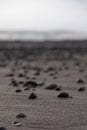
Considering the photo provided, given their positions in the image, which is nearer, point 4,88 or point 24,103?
point 24,103

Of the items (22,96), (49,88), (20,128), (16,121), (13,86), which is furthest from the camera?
(13,86)

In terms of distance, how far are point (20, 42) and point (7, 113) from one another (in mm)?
24744

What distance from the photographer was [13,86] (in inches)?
197

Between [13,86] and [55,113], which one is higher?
[55,113]

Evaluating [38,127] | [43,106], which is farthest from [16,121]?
[43,106]

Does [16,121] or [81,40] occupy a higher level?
[16,121]

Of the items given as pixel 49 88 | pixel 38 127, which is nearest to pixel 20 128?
pixel 38 127

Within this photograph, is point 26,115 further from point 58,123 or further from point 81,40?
point 81,40

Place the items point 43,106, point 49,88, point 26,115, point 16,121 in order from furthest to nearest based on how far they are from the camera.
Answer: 1. point 49,88
2. point 43,106
3. point 26,115
4. point 16,121

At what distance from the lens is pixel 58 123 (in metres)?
2.84

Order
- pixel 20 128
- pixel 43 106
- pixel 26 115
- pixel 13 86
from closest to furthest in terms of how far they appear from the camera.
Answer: pixel 20 128
pixel 26 115
pixel 43 106
pixel 13 86

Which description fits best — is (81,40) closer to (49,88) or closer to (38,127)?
(49,88)

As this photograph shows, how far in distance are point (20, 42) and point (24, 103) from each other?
24288mm

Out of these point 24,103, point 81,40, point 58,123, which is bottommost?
point 81,40
